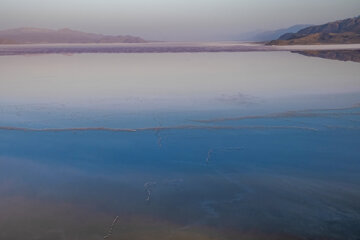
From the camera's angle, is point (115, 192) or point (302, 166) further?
point (302, 166)

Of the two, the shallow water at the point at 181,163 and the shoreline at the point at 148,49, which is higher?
the shoreline at the point at 148,49

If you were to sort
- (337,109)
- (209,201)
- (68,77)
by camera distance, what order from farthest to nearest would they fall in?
(68,77) → (337,109) → (209,201)

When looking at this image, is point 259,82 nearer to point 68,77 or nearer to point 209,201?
point 68,77

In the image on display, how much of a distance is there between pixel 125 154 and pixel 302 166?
2177 mm

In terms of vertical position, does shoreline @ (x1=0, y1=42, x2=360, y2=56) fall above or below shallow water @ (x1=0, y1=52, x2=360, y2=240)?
above

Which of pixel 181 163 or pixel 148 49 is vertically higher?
pixel 148 49

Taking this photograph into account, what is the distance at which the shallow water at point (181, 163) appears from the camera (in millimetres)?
3074

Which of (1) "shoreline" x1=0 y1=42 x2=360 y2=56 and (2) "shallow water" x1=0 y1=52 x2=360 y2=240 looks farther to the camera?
(1) "shoreline" x1=0 y1=42 x2=360 y2=56

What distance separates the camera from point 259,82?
9422 mm

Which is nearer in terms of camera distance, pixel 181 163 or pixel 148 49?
pixel 181 163

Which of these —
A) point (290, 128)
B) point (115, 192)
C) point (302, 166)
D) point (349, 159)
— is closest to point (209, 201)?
point (115, 192)

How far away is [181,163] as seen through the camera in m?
4.38

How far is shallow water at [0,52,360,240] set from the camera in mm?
3074

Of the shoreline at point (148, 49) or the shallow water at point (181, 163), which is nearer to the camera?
the shallow water at point (181, 163)
